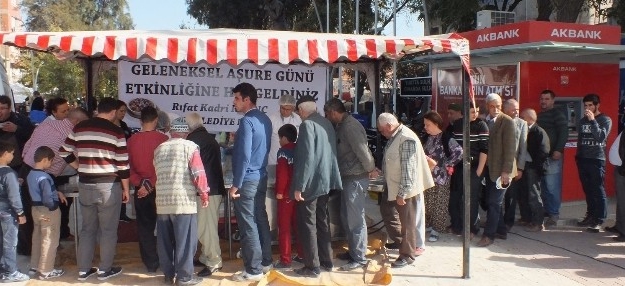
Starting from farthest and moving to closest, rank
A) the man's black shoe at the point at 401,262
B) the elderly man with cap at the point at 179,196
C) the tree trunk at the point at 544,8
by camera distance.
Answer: the tree trunk at the point at 544,8
the man's black shoe at the point at 401,262
the elderly man with cap at the point at 179,196

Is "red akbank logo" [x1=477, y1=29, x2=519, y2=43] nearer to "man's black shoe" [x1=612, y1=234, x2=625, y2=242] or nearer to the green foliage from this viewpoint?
"man's black shoe" [x1=612, y1=234, x2=625, y2=242]

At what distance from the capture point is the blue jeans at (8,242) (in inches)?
220

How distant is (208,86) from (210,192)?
2481 millimetres

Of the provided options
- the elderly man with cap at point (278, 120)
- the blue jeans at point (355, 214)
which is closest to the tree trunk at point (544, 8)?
the elderly man with cap at point (278, 120)

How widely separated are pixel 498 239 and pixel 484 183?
2.36 ft

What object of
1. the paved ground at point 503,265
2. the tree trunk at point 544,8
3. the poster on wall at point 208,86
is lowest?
the paved ground at point 503,265

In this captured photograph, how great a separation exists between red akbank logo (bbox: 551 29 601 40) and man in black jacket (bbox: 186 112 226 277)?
18.6 feet

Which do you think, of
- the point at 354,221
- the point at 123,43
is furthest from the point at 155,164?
the point at 354,221

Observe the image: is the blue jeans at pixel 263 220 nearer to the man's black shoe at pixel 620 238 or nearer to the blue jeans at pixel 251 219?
the blue jeans at pixel 251 219

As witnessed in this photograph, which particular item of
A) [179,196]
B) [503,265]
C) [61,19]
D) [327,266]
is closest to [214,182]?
[179,196]

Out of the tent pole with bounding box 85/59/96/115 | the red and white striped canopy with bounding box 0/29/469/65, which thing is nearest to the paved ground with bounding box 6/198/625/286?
the red and white striped canopy with bounding box 0/29/469/65

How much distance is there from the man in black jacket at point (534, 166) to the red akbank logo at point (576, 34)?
193cm

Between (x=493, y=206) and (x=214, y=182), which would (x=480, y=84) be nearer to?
(x=493, y=206)

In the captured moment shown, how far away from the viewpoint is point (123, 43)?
553cm
